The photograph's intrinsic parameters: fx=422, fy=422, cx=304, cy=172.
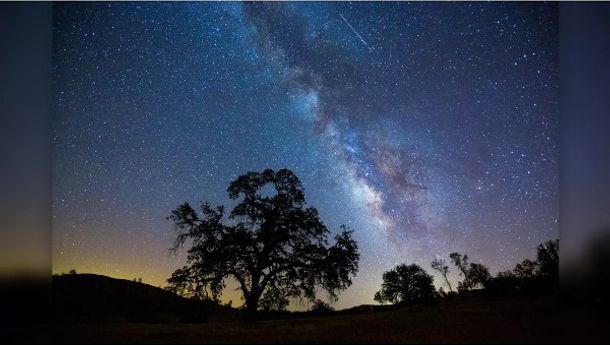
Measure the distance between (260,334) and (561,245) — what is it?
7671 millimetres

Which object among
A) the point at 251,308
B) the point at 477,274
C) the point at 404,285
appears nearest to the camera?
the point at 251,308

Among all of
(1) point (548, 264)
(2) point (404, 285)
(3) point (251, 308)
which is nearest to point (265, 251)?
(3) point (251, 308)

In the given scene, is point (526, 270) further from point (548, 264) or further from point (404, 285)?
point (404, 285)

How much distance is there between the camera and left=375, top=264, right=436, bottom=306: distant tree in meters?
29.3

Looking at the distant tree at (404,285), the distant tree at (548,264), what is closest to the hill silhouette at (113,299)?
the distant tree at (404,285)

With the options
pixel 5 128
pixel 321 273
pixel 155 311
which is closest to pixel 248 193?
pixel 321 273

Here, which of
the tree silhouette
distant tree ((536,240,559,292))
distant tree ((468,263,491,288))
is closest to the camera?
the tree silhouette

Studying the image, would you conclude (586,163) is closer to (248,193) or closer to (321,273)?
Answer: (321,273)

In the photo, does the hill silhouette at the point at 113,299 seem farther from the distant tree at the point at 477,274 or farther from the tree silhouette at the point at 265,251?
the distant tree at the point at 477,274

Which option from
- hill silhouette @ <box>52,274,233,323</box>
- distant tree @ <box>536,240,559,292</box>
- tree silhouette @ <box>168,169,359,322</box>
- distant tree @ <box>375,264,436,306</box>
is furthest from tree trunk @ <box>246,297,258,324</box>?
distant tree @ <box>536,240,559,292</box>

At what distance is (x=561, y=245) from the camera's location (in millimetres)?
10180

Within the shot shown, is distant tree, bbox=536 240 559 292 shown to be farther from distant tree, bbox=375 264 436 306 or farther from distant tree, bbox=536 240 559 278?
distant tree, bbox=375 264 436 306

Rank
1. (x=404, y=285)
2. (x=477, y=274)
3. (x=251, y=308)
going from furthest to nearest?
(x=477, y=274)
(x=404, y=285)
(x=251, y=308)

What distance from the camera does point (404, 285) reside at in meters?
30.0
